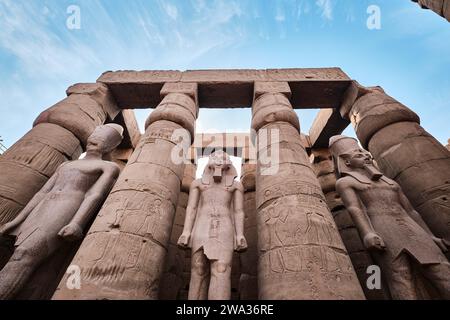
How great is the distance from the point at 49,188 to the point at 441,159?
638 cm

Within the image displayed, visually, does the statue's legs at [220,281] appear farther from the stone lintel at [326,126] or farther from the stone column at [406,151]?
the stone lintel at [326,126]

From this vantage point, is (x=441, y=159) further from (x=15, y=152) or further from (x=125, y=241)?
(x=15, y=152)

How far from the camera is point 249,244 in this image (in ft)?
17.2

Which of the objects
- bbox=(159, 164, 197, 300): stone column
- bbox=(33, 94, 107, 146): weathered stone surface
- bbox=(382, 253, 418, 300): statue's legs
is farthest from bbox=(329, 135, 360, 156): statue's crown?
bbox=(33, 94, 107, 146): weathered stone surface

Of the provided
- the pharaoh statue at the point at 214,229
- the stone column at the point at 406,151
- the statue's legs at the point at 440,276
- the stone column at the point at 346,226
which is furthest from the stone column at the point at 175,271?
the stone column at the point at 406,151

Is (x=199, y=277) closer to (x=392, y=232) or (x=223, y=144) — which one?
(x=392, y=232)

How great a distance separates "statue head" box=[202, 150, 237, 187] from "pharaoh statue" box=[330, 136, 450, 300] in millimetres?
1680

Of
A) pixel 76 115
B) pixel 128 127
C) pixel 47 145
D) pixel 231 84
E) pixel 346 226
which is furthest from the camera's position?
pixel 128 127

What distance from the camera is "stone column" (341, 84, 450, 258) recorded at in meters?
3.89

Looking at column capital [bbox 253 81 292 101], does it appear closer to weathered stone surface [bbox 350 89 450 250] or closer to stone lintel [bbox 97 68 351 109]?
stone lintel [bbox 97 68 351 109]

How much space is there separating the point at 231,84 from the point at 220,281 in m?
5.04

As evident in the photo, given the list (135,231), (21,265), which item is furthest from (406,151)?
(21,265)
